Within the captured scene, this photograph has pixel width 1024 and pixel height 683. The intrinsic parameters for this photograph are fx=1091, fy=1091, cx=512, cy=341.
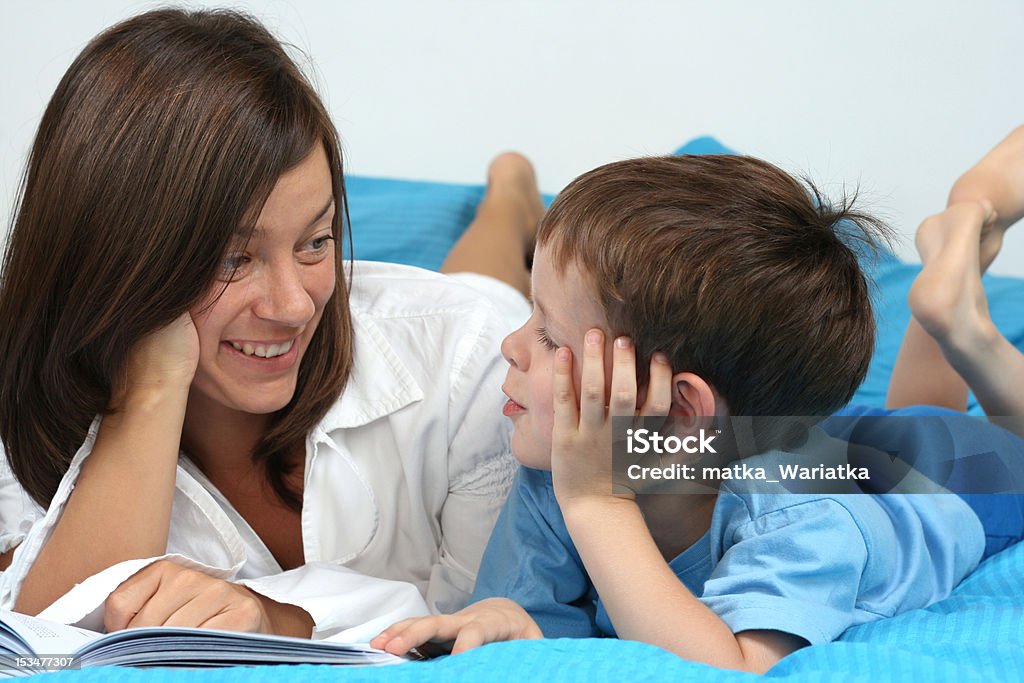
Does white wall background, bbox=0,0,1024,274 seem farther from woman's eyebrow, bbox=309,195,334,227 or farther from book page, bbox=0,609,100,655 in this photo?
book page, bbox=0,609,100,655

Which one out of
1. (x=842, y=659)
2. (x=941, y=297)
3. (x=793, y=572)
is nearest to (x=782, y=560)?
(x=793, y=572)

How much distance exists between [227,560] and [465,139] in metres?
1.46

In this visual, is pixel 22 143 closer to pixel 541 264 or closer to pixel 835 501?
pixel 541 264

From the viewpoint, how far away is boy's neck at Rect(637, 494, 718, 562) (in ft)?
3.49

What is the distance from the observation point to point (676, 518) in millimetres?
1081

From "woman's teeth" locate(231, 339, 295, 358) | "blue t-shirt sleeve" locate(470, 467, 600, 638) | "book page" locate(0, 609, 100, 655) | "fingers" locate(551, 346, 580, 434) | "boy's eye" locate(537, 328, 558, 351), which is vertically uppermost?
"boy's eye" locate(537, 328, 558, 351)

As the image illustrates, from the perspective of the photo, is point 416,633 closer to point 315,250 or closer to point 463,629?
point 463,629

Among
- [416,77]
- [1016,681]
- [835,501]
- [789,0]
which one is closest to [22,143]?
[416,77]

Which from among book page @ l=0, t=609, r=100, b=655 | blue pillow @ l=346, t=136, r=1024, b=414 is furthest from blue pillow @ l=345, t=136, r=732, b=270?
book page @ l=0, t=609, r=100, b=655

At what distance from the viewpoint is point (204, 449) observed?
4.18 ft

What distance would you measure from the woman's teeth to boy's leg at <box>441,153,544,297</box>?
683 millimetres

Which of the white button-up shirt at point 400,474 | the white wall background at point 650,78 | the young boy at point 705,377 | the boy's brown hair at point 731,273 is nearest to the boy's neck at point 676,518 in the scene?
the young boy at point 705,377

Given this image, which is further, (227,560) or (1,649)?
(227,560)

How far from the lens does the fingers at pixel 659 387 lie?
96 centimetres
